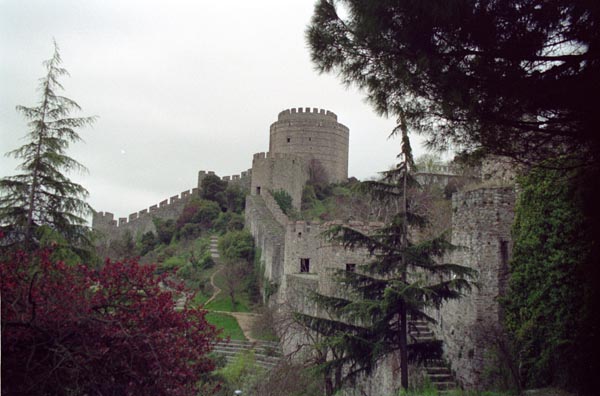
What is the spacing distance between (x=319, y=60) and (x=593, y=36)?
141 inches

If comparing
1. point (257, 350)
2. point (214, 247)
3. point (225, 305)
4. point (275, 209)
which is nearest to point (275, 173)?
point (275, 209)

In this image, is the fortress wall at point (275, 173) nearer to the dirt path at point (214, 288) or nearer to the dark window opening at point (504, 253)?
the dirt path at point (214, 288)

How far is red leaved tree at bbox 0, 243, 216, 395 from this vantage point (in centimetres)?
541

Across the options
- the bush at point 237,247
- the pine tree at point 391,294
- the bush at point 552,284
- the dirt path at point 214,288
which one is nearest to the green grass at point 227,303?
the dirt path at point 214,288

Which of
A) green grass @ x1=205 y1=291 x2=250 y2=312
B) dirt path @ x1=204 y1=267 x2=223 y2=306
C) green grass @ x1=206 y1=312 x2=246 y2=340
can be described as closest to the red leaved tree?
green grass @ x1=206 y1=312 x2=246 y2=340

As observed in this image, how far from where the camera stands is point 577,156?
6547 mm

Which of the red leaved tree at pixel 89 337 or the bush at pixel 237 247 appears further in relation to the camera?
the bush at pixel 237 247

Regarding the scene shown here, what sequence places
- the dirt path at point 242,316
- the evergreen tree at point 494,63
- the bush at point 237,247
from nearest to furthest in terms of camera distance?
the evergreen tree at point 494,63 → the dirt path at point 242,316 → the bush at point 237,247

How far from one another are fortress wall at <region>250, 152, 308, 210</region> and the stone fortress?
0.22ft

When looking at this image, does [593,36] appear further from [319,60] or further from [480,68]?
[319,60]

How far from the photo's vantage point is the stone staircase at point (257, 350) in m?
17.7

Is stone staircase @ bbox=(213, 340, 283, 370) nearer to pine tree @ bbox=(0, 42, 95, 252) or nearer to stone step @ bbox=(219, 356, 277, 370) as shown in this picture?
stone step @ bbox=(219, 356, 277, 370)

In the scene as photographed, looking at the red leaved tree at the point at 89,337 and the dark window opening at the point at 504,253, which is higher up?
the dark window opening at the point at 504,253

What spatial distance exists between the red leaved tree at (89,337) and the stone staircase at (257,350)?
11.3 metres
